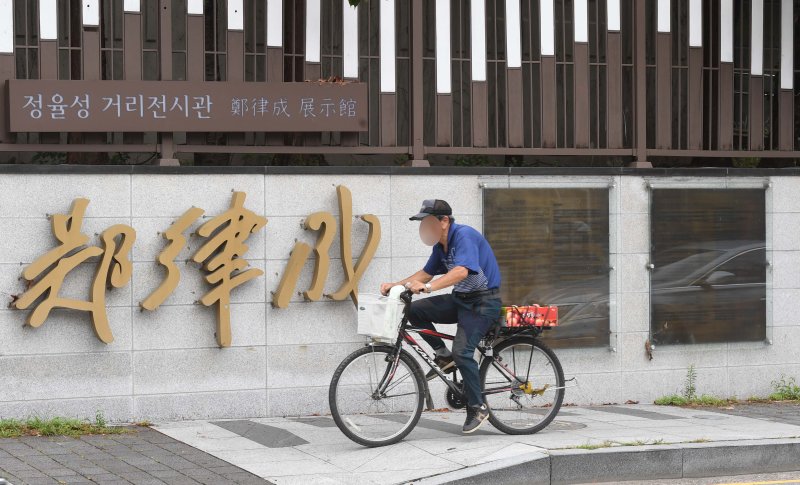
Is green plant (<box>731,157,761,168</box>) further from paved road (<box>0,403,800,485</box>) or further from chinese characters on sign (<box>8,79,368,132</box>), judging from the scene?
chinese characters on sign (<box>8,79,368,132</box>)

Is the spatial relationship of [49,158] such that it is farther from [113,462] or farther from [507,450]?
[507,450]

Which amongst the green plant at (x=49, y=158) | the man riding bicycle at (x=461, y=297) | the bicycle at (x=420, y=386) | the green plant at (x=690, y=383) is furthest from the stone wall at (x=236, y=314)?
the man riding bicycle at (x=461, y=297)

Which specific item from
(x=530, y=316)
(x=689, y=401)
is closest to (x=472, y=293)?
(x=530, y=316)

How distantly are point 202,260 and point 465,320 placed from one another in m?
2.38

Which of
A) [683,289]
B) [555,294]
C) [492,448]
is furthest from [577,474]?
[683,289]

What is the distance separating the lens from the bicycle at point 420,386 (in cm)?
807

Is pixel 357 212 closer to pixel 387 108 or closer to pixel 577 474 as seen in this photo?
pixel 387 108

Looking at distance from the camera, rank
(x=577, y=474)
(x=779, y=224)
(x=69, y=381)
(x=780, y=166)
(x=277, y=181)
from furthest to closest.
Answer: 1. (x=780, y=166)
2. (x=779, y=224)
3. (x=277, y=181)
4. (x=69, y=381)
5. (x=577, y=474)

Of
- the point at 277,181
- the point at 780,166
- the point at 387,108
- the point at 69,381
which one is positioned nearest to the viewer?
the point at 69,381

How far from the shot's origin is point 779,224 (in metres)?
11.3

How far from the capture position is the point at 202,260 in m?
9.36

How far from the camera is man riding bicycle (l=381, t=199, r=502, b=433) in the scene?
8227 mm

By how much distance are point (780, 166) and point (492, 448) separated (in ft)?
19.6

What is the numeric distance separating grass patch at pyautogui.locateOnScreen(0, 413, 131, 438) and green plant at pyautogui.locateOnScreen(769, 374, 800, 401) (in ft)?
20.5
